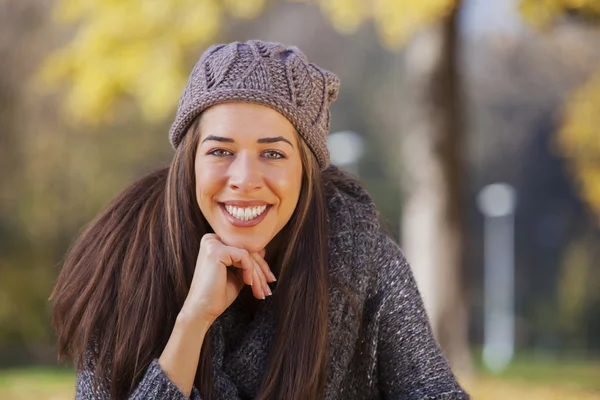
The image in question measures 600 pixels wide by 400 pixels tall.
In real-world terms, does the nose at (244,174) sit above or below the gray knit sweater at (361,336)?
above

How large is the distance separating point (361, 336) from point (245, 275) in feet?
1.44

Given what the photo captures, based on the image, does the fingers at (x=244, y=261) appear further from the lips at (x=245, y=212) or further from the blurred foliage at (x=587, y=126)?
the blurred foliage at (x=587, y=126)

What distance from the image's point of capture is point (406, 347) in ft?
8.09

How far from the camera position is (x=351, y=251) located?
2494 mm

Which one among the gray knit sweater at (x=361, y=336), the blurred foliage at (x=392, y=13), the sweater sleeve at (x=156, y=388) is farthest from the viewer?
the blurred foliage at (x=392, y=13)

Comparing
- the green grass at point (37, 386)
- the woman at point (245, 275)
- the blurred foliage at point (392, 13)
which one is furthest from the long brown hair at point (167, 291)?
the green grass at point (37, 386)

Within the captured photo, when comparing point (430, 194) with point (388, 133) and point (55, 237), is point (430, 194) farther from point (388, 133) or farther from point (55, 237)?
point (388, 133)

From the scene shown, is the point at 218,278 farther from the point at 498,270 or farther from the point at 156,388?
the point at 498,270

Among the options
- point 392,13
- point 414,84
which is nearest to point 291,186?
point 392,13

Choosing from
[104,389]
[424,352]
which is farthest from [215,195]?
[424,352]

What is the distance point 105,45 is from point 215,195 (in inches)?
207

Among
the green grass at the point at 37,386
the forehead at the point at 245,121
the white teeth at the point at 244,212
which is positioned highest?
the forehead at the point at 245,121

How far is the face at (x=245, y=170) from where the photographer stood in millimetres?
2223

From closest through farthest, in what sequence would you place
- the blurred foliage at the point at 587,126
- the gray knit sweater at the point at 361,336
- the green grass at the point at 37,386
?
1. the gray knit sweater at the point at 361,336
2. the green grass at the point at 37,386
3. the blurred foliage at the point at 587,126
